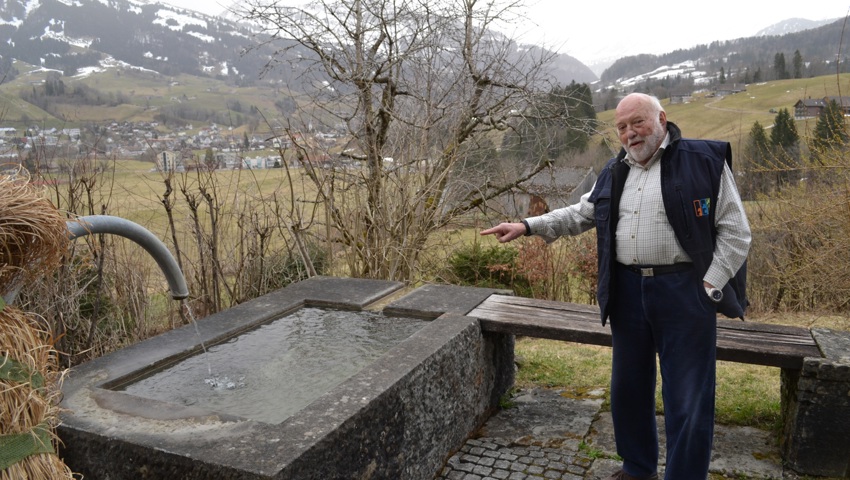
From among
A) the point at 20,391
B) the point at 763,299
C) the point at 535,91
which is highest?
the point at 535,91

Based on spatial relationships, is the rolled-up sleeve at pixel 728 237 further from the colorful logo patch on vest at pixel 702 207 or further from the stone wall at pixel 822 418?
the stone wall at pixel 822 418

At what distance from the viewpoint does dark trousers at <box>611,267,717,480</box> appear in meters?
2.65

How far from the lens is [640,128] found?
2715 mm

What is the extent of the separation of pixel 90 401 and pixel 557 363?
3.51m

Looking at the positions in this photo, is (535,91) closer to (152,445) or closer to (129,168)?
(129,168)

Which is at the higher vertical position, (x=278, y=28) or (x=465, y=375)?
(x=278, y=28)

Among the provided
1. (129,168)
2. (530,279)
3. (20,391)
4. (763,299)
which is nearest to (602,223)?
→ (20,391)

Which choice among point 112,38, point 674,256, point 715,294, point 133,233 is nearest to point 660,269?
point 674,256

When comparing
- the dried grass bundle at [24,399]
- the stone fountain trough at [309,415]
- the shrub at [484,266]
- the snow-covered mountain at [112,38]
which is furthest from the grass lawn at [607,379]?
the snow-covered mountain at [112,38]

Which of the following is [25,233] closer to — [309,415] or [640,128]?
[309,415]

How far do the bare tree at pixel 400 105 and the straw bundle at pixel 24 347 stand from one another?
3711 millimetres

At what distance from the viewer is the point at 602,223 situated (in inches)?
115

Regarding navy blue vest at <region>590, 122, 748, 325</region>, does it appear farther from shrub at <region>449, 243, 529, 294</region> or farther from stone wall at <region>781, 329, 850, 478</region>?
shrub at <region>449, 243, 529, 294</region>

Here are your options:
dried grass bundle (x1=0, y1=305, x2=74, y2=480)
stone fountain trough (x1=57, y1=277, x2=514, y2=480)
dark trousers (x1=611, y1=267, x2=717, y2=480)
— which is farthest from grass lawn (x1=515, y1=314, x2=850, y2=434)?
dried grass bundle (x1=0, y1=305, x2=74, y2=480)
